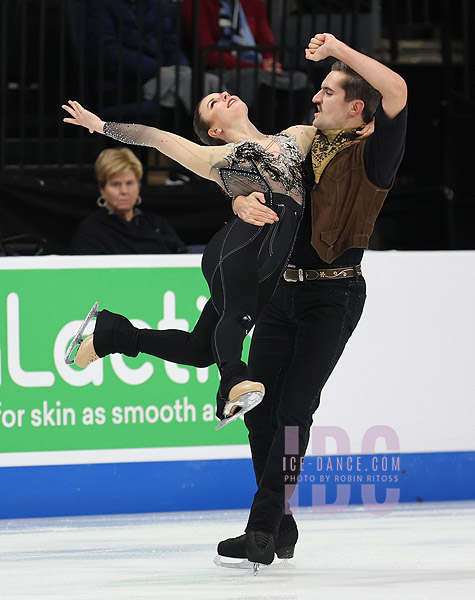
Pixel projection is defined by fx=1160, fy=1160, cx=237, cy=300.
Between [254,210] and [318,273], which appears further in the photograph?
[318,273]

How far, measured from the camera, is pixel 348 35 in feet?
24.2

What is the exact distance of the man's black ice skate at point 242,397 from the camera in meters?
3.25

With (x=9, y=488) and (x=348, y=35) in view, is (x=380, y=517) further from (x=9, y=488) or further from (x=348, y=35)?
(x=348, y=35)

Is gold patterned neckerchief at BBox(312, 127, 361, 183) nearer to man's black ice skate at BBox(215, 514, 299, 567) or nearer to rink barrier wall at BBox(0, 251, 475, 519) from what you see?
man's black ice skate at BBox(215, 514, 299, 567)

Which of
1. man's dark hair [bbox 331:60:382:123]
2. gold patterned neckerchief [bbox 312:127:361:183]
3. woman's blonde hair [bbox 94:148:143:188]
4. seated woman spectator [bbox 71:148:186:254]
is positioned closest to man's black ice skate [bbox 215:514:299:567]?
gold patterned neckerchief [bbox 312:127:361:183]

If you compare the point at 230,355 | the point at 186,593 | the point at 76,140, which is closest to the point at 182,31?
the point at 76,140

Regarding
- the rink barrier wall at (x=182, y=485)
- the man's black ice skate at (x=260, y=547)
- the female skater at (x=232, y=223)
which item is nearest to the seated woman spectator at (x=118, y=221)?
the rink barrier wall at (x=182, y=485)

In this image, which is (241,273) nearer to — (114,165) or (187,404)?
(187,404)

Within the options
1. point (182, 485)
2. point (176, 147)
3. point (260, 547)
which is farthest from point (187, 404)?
point (176, 147)

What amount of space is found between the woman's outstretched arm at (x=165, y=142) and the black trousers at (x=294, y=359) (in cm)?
48

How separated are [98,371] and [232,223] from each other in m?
1.31

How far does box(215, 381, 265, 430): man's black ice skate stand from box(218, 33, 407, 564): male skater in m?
0.33

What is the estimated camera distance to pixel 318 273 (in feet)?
11.9

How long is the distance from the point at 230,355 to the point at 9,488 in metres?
1.64
